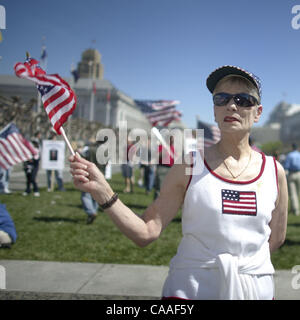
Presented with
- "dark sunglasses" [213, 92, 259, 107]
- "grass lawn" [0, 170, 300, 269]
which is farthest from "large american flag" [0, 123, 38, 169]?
"dark sunglasses" [213, 92, 259, 107]

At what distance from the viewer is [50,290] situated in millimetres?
3797

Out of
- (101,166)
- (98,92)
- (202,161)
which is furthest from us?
(98,92)

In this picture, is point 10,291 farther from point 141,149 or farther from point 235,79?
point 141,149

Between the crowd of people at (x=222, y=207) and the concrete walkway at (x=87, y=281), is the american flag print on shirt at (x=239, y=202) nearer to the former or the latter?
the crowd of people at (x=222, y=207)

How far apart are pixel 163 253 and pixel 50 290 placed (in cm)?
235

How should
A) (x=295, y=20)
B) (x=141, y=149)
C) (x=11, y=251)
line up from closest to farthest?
1. (x=295, y=20)
2. (x=11, y=251)
3. (x=141, y=149)

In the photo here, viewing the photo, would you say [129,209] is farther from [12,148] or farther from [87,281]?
[12,148]

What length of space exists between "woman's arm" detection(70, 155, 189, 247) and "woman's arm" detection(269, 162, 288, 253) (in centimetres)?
50

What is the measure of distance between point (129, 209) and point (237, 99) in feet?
2.45

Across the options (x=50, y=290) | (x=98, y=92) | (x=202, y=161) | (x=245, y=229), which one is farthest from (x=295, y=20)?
(x=98, y=92)

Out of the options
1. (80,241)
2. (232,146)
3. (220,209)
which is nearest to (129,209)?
(220,209)

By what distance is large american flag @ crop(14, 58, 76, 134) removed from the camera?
1.85m

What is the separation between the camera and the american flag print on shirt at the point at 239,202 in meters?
1.61

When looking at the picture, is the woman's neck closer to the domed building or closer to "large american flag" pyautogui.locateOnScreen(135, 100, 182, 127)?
"large american flag" pyautogui.locateOnScreen(135, 100, 182, 127)
